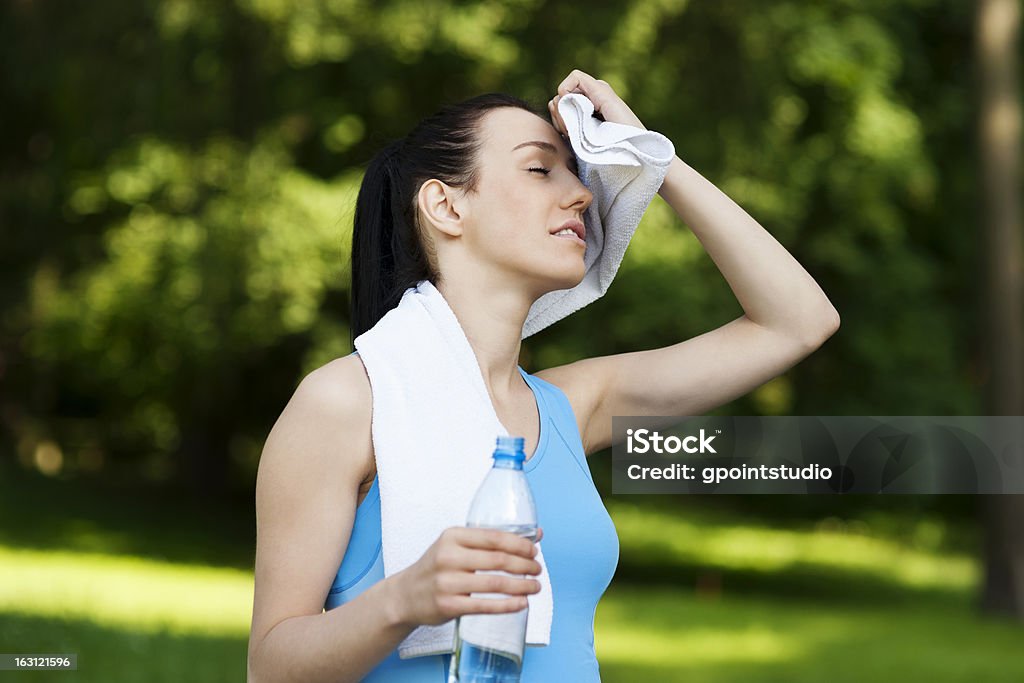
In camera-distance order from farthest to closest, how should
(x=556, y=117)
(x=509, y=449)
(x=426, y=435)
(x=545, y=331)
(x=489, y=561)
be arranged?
(x=545, y=331) → (x=556, y=117) → (x=426, y=435) → (x=509, y=449) → (x=489, y=561)

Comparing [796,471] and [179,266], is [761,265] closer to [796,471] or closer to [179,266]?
[796,471]

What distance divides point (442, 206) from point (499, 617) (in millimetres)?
844

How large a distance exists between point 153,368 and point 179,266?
3.05 m

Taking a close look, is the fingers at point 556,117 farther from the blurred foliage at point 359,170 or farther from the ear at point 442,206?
the blurred foliage at point 359,170

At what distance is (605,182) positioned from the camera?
8.47ft

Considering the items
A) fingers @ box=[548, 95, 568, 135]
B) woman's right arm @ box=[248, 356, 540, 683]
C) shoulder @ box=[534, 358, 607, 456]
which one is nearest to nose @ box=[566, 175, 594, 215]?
fingers @ box=[548, 95, 568, 135]

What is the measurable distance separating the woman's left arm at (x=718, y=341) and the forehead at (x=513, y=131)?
0.69 feet

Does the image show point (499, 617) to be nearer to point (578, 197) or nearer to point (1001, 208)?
point (578, 197)

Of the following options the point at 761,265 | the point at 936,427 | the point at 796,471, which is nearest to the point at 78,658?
the point at 761,265

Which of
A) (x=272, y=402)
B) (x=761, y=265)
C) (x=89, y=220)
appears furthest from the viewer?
(x=272, y=402)

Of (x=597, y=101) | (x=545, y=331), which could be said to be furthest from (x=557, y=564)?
(x=545, y=331)

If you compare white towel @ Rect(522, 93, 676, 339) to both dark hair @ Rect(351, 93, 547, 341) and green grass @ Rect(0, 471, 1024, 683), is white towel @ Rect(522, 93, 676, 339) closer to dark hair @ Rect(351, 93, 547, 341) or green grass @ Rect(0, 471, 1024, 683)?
dark hair @ Rect(351, 93, 547, 341)

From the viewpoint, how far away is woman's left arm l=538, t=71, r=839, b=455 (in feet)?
8.70

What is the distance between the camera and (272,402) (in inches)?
735
